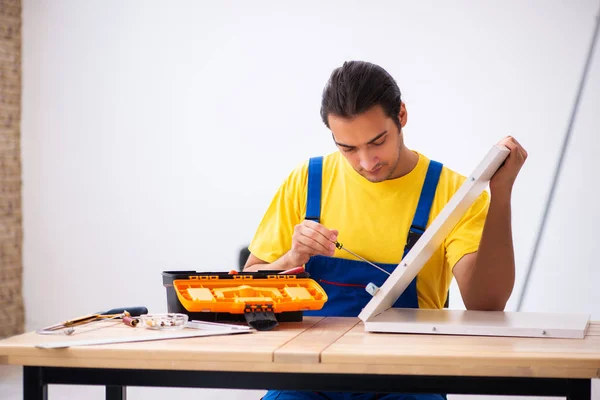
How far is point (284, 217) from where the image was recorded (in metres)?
1.93

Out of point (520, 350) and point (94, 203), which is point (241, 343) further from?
point (94, 203)

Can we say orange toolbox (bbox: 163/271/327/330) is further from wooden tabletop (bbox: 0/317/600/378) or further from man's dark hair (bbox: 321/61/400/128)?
man's dark hair (bbox: 321/61/400/128)

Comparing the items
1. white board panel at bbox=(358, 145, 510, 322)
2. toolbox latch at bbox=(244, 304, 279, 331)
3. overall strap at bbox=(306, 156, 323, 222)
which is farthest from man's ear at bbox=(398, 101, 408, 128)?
toolbox latch at bbox=(244, 304, 279, 331)

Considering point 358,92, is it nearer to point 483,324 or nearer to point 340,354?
point 483,324

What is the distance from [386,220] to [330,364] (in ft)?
2.48

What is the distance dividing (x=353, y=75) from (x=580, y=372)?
3.00ft

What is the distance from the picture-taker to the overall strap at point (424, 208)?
171cm

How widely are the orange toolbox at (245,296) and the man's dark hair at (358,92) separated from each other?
0.42 meters

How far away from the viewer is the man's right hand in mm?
1517

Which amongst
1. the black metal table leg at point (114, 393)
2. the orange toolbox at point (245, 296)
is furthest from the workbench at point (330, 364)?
the black metal table leg at point (114, 393)

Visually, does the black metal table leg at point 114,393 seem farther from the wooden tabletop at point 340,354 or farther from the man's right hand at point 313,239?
the man's right hand at point 313,239

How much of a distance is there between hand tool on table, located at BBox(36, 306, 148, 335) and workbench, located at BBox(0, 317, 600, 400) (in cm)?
6

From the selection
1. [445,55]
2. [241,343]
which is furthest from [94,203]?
[241,343]

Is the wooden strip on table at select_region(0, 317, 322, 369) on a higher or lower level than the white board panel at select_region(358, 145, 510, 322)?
lower
